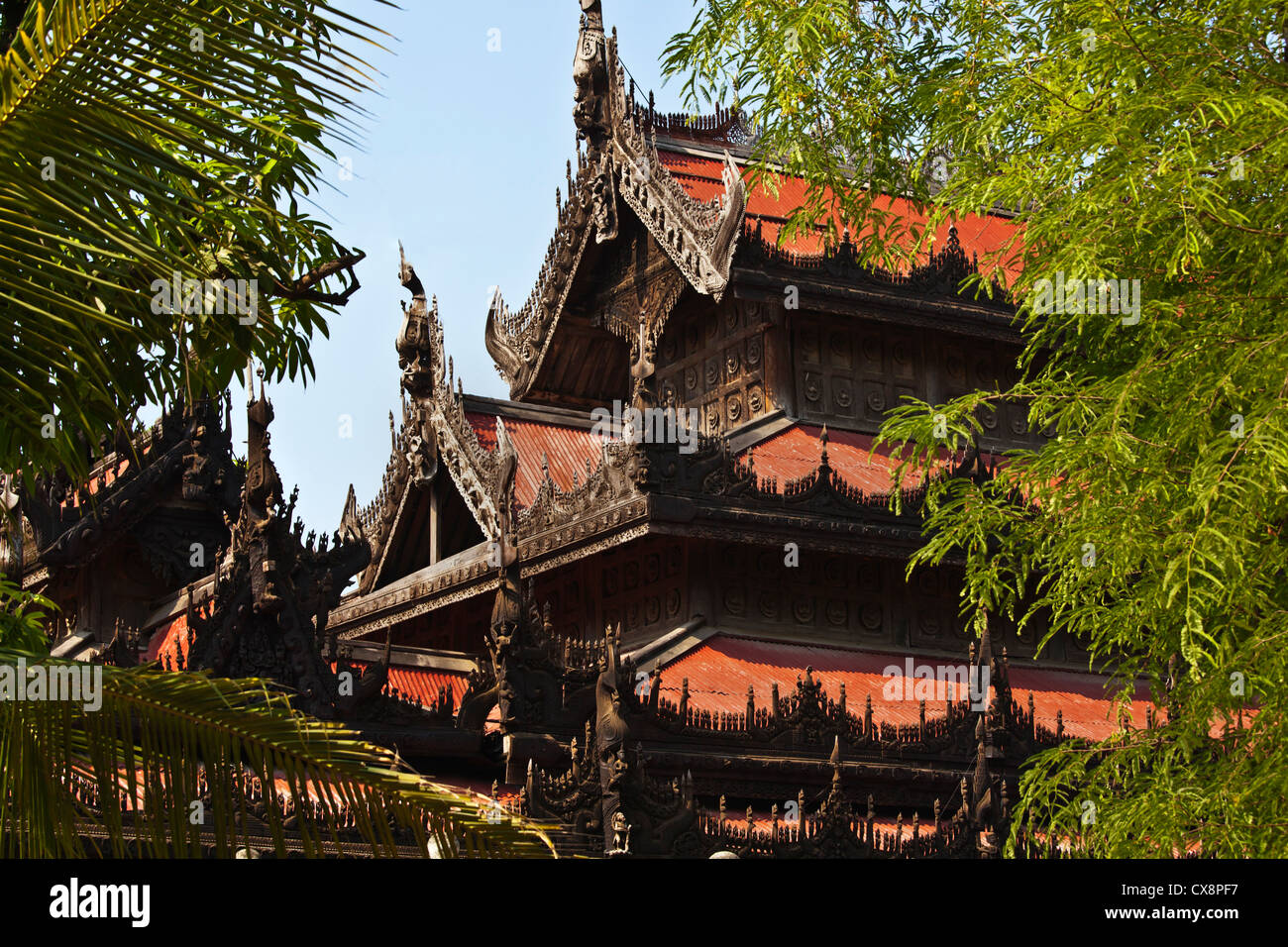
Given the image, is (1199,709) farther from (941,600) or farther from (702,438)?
(941,600)

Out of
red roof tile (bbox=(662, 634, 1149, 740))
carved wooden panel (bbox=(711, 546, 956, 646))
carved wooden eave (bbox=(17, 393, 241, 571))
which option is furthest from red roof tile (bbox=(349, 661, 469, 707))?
carved wooden panel (bbox=(711, 546, 956, 646))

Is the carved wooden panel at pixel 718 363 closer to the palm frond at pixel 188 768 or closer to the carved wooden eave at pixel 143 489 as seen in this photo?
the carved wooden eave at pixel 143 489

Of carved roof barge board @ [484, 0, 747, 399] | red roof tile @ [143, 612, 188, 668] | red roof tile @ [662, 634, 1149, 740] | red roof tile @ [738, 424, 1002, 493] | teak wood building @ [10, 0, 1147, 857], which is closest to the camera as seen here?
teak wood building @ [10, 0, 1147, 857]

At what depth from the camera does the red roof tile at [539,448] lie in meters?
20.8

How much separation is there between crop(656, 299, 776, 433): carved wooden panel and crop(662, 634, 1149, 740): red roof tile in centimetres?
323

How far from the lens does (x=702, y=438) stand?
1778 centimetres

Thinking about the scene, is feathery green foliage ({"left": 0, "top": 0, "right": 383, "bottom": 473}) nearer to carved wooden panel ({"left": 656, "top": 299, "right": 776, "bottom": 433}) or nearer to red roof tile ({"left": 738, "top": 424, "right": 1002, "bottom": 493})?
red roof tile ({"left": 738, "top": 424, "right": 1002, "bottom": 493})

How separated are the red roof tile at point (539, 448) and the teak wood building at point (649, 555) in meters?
0.06

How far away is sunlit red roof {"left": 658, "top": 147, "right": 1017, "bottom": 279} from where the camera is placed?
21078mm

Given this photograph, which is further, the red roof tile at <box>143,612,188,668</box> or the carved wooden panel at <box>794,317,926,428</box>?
the carved wooden panel at <box>794,317,926,428</box>

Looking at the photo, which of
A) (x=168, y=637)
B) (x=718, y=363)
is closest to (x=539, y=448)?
(x=718, y=363)

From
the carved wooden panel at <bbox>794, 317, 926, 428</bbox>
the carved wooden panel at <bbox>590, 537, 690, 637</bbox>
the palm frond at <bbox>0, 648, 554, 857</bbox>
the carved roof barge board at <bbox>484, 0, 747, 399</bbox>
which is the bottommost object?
the carved wooden panel at <bbox>590, 537, 690, 637</bbox>

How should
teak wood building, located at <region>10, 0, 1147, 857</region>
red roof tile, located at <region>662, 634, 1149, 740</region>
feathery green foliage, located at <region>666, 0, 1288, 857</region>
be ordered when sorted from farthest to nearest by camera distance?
red roof tile, located at <region>662, 634, 1149, 740</region> < teak wood building, located at <region>10, 0, 1147, 857</region> < feathery green foliage, located at <region>666, 0, 1288, 857</region>
